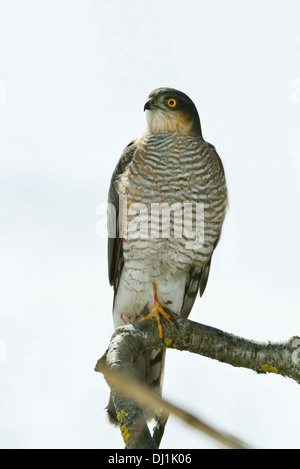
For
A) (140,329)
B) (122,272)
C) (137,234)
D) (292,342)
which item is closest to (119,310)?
(122,272)

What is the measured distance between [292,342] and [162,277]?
1882 mm

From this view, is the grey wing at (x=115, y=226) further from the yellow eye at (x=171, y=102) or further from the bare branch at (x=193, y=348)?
the bare branch at (x=193, y=348)

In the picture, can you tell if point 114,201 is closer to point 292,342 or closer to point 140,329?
point 140,329

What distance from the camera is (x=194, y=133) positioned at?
566 centimetres

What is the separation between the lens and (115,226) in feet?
17.9

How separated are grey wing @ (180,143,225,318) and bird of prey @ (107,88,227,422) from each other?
0.01 metres

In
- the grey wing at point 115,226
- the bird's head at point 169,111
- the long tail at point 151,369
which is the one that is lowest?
the long tail at point 151,369

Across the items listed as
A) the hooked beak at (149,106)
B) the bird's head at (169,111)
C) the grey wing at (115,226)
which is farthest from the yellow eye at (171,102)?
the grey wing at (115,226)

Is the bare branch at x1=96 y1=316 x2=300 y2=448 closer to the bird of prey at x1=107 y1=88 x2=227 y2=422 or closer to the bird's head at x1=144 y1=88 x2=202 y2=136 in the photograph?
the bird of prey at x1=107 y1=88 x2=227 y2=422

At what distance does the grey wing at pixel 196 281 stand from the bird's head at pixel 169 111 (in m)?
0.37

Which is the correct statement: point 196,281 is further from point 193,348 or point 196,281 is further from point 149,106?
point 149,106

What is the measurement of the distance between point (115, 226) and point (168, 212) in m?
0.62

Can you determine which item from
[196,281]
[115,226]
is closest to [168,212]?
[115,226]

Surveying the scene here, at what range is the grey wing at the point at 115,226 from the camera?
544 cm
